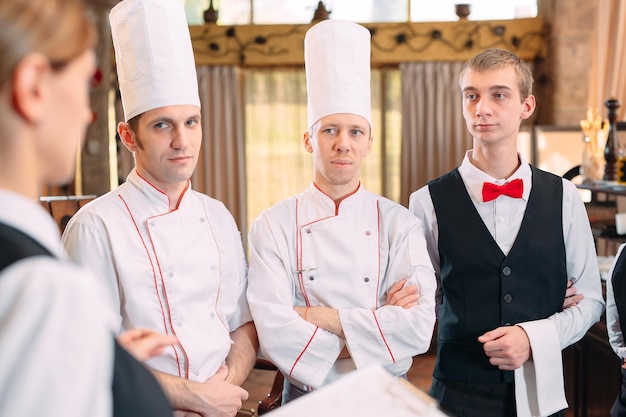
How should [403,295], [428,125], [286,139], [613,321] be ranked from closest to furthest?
[403,295] < [613,321] < [428,125] < [286,139]

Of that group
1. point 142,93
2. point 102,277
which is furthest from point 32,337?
point 142,93

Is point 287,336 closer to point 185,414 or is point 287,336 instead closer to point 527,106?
point 185,414

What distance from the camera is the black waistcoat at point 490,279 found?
6.23 feet

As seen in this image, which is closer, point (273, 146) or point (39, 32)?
point (39, 32)

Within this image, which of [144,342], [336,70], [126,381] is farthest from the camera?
[336,70]

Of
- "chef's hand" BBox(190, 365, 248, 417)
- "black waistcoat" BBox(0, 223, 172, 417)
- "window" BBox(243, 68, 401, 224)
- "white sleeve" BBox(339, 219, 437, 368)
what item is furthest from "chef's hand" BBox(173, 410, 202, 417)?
"window" BBox(243, 68, 401, 224)

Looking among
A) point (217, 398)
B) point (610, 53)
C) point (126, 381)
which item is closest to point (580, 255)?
point (217, 398)

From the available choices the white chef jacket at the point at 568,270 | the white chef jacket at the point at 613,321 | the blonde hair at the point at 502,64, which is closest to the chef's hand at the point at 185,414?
the white chef jacket at the point at 568,270

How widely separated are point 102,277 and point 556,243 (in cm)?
130

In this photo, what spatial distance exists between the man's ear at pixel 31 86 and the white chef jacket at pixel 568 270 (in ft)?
4.88

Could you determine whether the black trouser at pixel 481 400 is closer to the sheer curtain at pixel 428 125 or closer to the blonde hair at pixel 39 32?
the blonde hair at pixel 39 32

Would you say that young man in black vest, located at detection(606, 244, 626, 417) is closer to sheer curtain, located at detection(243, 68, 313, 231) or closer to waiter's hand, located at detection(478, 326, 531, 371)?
waiter's hand, located at detection(478, 326, 531, 371)

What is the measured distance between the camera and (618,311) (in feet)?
5.94

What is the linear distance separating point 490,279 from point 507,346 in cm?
22
